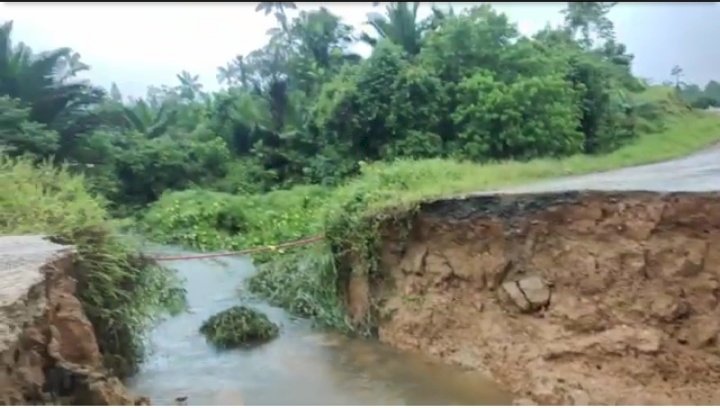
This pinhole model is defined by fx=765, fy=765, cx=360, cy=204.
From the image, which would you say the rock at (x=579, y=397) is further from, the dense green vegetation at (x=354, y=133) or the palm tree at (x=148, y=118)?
the palm tree at (x=148, y=118)

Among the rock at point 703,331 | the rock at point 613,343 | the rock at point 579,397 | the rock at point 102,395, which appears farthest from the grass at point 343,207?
the rock at point 102,395

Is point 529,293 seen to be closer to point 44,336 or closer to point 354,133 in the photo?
point 44,336

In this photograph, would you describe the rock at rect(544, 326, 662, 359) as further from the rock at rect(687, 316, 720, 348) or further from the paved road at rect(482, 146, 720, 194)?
the paved road at rect(482, 146, 720, 194)

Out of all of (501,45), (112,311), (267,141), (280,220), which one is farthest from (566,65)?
(112,311)

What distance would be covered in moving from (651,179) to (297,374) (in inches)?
156

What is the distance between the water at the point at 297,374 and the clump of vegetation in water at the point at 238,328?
12 cm

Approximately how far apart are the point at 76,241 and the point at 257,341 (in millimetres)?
2871

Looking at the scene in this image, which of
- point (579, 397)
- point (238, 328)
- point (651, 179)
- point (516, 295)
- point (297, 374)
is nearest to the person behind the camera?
point (579, 397)

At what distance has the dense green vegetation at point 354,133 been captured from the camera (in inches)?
375

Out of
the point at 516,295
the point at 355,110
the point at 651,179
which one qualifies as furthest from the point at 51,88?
the point at 651,179

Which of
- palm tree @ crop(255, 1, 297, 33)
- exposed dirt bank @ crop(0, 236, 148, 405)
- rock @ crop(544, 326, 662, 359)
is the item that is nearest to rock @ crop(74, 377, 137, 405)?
exposed dirt bank @ crop(0, 236, 148, 405)

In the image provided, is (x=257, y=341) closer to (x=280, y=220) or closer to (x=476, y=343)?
(x=476, y=343)

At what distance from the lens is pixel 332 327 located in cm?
865

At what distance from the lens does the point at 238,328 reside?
8.32 metres
